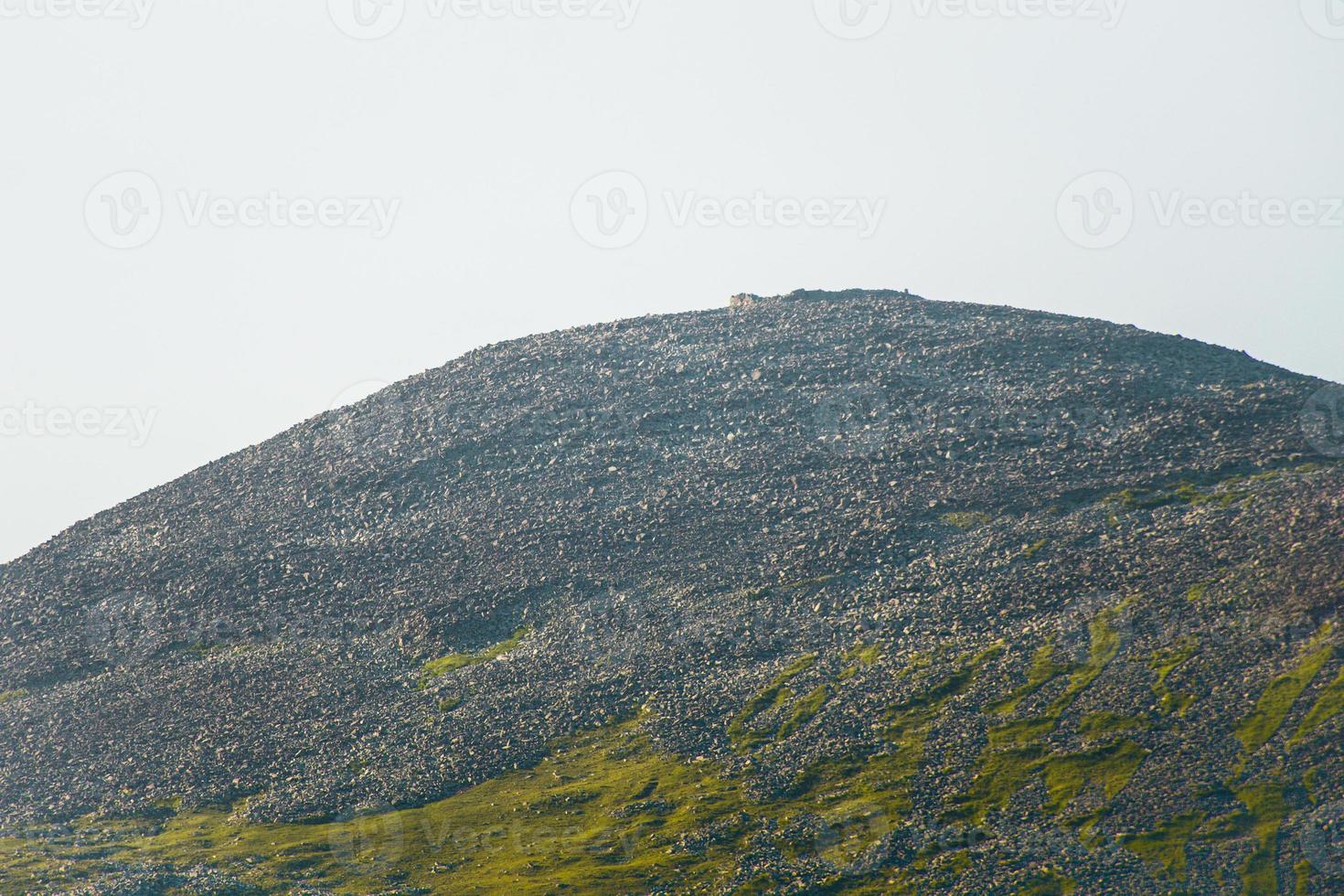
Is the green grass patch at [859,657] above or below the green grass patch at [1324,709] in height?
above

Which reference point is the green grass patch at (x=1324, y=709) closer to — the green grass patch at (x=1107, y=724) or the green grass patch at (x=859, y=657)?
the green grass patch at (x=1107, y=724)

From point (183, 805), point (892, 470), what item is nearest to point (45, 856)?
point (183, 805)

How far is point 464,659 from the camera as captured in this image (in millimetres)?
84812

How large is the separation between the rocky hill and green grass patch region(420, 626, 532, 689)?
379 mm

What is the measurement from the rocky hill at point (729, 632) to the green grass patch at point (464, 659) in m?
0.38

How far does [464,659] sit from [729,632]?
20.2 metres

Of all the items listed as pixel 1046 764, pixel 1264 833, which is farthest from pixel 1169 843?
A: pixel 1046 764

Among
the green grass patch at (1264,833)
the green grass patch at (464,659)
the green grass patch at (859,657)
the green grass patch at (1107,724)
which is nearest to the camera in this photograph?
the green grass patch at (1264,833)

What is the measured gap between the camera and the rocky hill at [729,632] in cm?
5500

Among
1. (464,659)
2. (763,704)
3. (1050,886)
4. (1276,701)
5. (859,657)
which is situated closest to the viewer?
(1050,886)

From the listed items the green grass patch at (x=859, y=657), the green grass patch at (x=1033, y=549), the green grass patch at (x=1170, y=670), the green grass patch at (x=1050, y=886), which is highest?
the green grass patch at (x=1033, y=549)

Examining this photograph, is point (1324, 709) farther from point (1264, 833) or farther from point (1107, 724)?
point (1107, 724)

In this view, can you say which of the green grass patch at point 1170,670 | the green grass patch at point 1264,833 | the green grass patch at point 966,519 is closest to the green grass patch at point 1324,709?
the green grass patch at point 1264,833

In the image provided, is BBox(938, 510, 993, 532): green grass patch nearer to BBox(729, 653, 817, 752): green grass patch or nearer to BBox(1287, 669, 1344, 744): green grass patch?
BBox(729, 653, 817, 752): green grass patch
